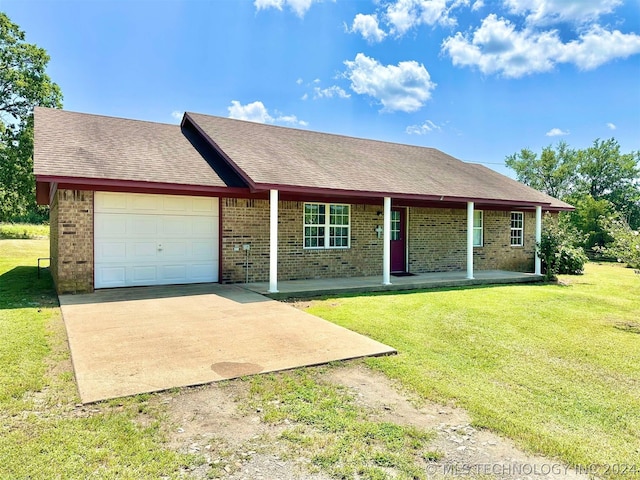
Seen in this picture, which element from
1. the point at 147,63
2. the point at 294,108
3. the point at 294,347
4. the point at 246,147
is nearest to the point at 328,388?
the point at 294,347

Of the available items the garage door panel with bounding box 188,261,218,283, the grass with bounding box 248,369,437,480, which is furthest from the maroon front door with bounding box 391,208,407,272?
the grass with bounding box 248,369,437,480

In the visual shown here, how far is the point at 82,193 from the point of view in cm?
915

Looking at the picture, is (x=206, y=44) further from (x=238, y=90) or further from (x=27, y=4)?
(x=27, y=4)

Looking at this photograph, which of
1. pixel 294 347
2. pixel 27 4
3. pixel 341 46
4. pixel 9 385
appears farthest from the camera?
pixel 341 46

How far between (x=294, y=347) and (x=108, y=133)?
364 inches

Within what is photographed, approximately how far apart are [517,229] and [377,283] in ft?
27.1

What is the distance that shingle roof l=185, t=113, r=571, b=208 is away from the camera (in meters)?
10.5

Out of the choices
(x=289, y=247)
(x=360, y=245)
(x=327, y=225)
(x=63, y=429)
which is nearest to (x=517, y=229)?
(x=360, y=245)

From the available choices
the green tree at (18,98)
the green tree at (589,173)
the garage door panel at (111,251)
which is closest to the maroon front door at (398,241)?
the garage door panel at (111,251)

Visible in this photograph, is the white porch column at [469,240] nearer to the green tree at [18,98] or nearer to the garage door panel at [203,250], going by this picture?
the garage door panel at [203,250]

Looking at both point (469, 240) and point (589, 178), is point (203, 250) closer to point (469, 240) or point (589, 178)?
point (469, 240)

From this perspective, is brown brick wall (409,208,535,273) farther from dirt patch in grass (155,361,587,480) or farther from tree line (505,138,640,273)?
tree line (505,138,640,273)

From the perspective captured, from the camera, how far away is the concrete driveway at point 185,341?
4352 millimetres

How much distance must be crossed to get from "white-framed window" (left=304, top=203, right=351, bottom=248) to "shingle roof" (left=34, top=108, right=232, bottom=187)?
9.62 ft
